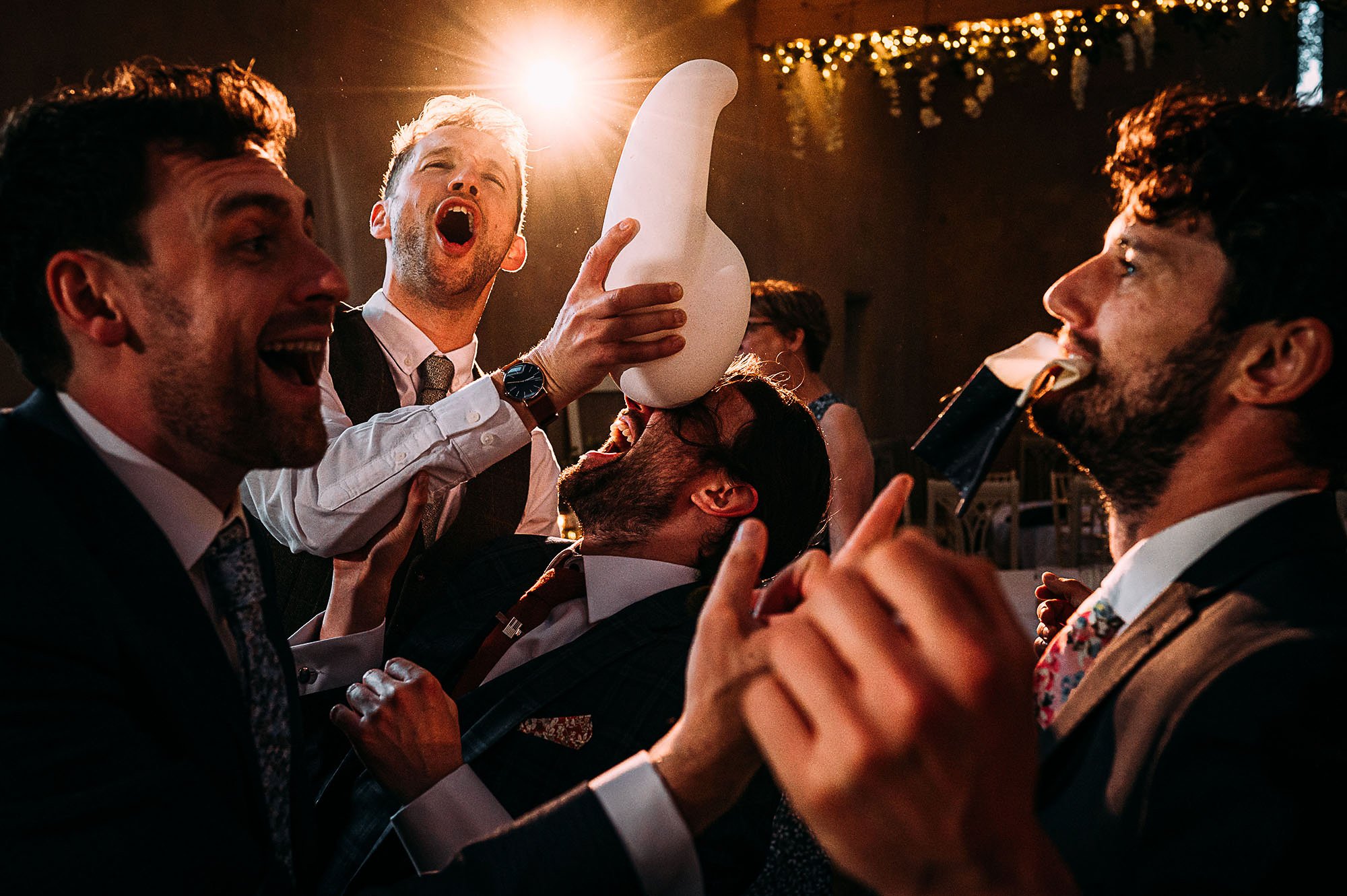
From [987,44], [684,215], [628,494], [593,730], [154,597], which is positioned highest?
[987,44]

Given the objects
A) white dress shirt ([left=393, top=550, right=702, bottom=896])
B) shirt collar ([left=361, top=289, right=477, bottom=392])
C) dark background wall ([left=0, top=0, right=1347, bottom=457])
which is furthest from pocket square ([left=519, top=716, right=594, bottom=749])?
dark background wall ([left=0, top=0, right=1347, bottom=457])

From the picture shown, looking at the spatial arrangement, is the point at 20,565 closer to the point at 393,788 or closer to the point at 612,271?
the point at 393,788

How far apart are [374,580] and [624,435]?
51cm

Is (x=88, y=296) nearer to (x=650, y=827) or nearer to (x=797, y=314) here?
(x=650, y=827)

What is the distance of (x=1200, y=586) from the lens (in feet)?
3.43

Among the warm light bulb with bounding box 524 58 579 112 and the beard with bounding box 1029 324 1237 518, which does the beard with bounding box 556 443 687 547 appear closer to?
the beard with bounding box 1029 324 1237 518

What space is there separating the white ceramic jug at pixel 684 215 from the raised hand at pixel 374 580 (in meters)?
0.54

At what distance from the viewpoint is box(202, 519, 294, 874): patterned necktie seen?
1077 millimetres

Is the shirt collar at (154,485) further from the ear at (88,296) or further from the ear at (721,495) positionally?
the ear at (721,495)

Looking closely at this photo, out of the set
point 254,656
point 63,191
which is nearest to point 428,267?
point 63,191

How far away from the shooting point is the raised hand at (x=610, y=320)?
146cm

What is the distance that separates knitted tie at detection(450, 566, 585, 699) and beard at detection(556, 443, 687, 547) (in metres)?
0.09

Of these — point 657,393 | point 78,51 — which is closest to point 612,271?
point 657,393

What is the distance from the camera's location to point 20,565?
846mm
